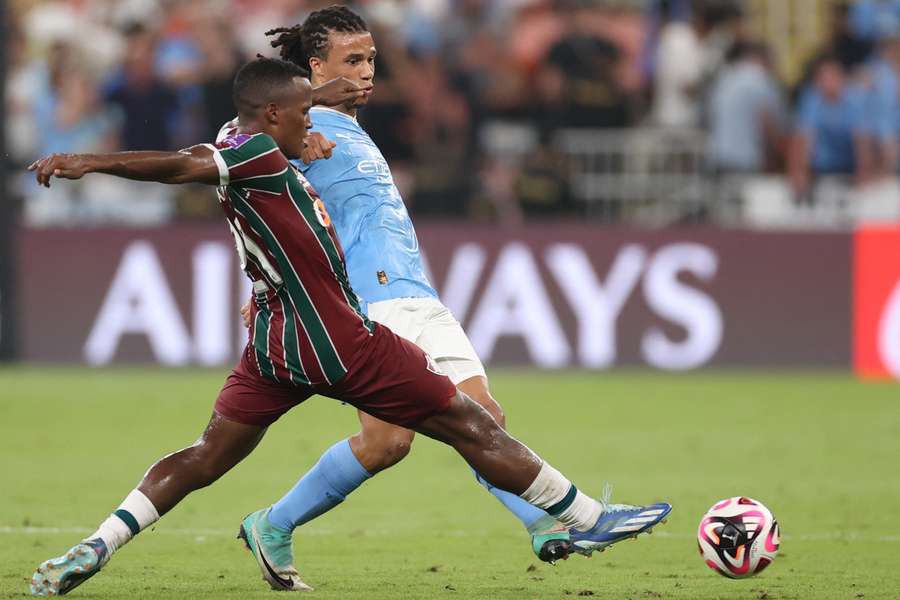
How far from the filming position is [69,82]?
56.1 feet

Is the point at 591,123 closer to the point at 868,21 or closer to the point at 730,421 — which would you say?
the point at 868,21

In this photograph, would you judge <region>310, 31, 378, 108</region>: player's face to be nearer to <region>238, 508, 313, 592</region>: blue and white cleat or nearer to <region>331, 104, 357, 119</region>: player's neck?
<region>331, 104, 357, 119</region>: player's neck

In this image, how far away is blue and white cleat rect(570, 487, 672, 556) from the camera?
6457mm

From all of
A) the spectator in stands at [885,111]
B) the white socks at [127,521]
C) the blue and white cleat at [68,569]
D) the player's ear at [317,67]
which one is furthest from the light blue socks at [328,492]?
the spectator in stands at [885,111]

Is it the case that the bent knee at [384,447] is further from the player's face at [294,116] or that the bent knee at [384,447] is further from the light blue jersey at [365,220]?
the player's face at [294,116]

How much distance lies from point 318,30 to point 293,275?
1.38 meters

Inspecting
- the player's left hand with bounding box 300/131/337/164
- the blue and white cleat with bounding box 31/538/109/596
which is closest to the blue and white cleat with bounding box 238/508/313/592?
the blue and white cleat with bounding box 31/538/109/596

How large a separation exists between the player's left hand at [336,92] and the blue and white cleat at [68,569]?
1911 mm

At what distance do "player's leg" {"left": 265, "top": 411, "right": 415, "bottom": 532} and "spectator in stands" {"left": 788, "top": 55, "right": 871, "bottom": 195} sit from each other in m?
10.8

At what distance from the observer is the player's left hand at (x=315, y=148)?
643 centimetres

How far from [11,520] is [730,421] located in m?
6.19

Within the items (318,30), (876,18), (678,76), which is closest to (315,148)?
(318,30)

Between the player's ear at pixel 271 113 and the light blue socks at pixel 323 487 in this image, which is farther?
the light blue socks at pixel 323 487

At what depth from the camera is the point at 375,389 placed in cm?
620
